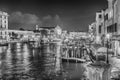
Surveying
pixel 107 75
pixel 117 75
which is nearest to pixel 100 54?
pixel 117 75

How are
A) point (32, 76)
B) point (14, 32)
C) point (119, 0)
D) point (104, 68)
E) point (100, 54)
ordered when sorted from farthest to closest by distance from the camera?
point (14, 32) → point (119, 0) → point (100, 54) → point (32, 76) → point (104, 68)

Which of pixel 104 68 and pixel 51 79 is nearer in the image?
pixel 104 68

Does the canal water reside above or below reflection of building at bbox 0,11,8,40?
below

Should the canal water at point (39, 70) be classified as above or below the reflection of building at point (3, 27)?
below

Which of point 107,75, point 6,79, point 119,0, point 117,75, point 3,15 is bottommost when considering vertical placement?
point 6,79

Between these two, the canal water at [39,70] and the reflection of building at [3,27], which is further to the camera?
the reflection of building at [3,27]

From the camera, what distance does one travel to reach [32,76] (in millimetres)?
22875

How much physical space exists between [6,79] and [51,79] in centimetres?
509

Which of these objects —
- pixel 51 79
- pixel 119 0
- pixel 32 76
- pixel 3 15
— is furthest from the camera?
pixel 3 15

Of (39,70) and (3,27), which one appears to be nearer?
(39,70)

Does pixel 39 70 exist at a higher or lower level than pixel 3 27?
lower

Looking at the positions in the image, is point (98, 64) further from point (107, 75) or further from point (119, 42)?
point (119, 42)

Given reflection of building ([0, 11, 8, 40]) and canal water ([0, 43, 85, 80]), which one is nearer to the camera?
canal water ([0, 43, 85, 80])

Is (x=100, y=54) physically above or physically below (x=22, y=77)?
above
